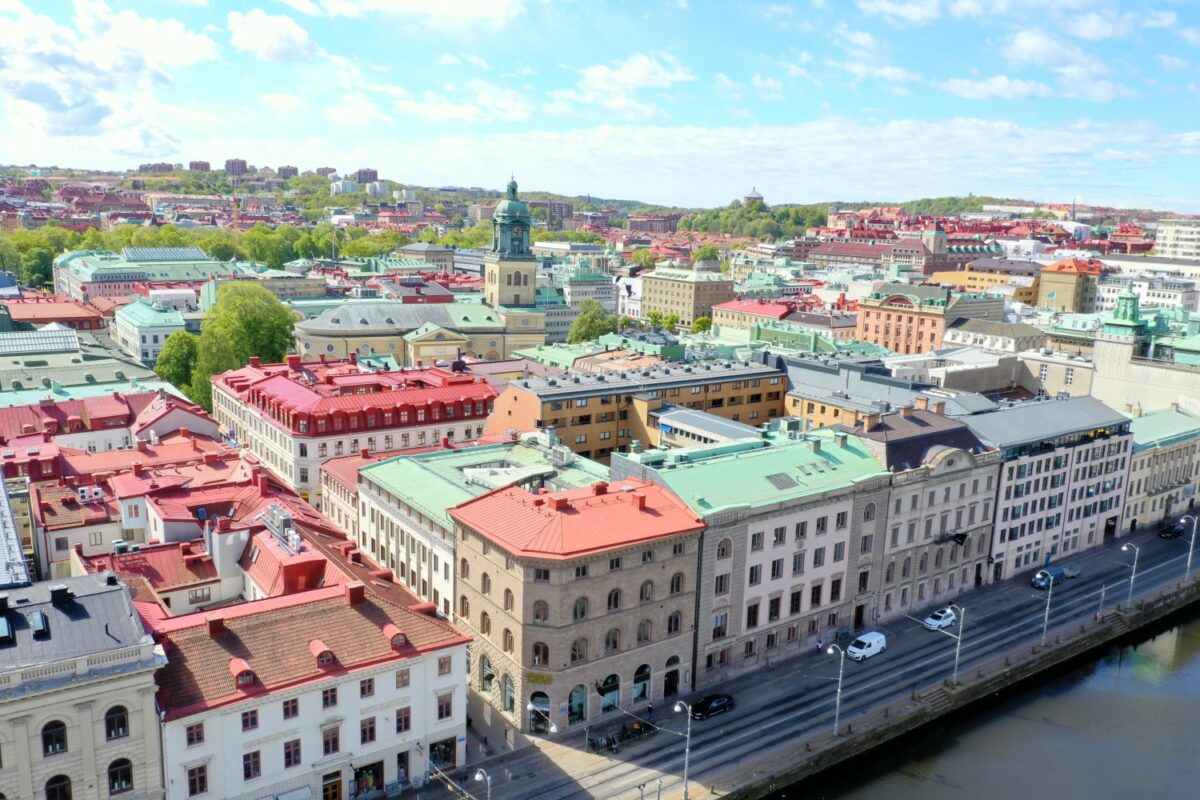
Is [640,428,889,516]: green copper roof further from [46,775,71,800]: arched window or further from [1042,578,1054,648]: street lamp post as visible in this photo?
[46,775,71,800]: arched window

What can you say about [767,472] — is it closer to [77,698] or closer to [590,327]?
[77,698]

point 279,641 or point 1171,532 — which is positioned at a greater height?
point 279,641

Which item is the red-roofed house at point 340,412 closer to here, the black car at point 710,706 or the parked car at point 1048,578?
the black car at point 710,706

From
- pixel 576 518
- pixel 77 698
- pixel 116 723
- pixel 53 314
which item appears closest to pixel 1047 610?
pixel 576 518

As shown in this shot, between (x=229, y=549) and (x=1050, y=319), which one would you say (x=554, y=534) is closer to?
(x=229, y=549)

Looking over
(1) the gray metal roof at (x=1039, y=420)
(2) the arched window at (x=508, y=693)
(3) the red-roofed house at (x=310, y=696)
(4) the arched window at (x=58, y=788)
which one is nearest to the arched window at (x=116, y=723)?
(3) the red-roofed house at (x=310, y=696)

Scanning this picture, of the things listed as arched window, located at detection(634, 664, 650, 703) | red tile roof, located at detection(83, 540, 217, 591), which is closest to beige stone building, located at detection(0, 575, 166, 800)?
red tile roof, located at detection(83, 540, 217, 591)

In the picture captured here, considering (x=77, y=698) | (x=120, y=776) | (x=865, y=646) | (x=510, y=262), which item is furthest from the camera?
(x=510, y=262)
